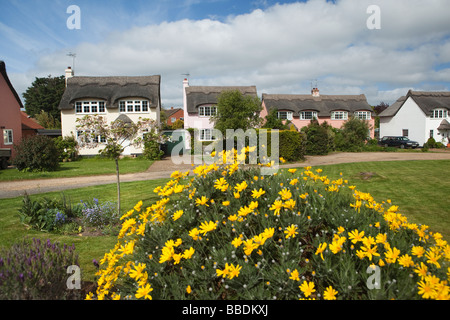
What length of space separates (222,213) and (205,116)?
37.9 m

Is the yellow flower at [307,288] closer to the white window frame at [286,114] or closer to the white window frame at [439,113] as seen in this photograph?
the white window frame at [286,114]

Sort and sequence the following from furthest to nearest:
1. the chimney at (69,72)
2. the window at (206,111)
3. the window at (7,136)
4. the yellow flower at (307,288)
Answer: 1. the window at (206,111)
2. the chimney at (69,72)
3. the window at (7,136)
4. the yellow flower at (307,288)

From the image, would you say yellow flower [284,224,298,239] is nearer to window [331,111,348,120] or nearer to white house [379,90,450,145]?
window [331,111,348,120]

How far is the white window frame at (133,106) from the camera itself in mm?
32531

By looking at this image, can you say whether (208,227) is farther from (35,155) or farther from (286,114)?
(286,114)

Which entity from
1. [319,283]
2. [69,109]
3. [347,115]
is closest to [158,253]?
[319,283]

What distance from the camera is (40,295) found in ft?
9.46

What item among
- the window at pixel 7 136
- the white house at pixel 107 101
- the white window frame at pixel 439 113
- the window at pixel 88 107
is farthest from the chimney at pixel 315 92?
the window at pixel 7 136

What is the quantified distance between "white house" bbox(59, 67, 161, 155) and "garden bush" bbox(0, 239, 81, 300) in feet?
93.6

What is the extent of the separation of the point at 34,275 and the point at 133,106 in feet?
103

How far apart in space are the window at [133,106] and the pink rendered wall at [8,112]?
9666 mm

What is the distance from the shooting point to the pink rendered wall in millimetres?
26734

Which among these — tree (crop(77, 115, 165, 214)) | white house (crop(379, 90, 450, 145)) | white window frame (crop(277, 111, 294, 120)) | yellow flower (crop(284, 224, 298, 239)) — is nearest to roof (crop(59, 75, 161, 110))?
white window frame (crop(277, 111, 294, 120))
